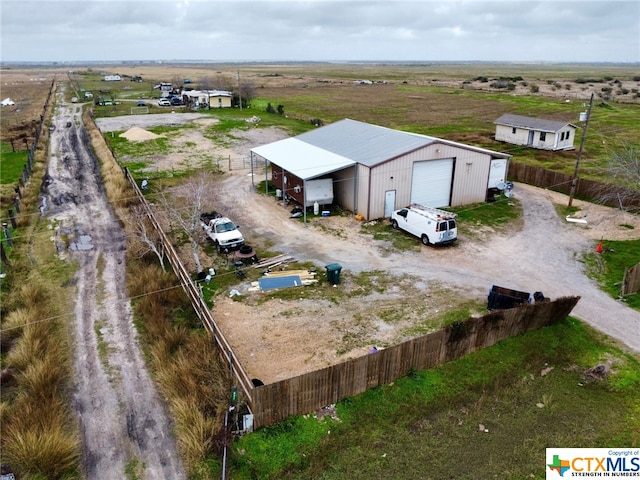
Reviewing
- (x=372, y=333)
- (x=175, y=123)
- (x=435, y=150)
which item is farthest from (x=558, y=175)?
(x=175, y=123)

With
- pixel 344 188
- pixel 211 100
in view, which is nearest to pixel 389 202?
pixel 344 188

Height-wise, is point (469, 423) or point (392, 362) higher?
point (392, 362)

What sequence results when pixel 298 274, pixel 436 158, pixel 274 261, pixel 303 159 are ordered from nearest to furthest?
pixel 298 274 < pixel 274 261 < pixel 436 158 < pixel 303 159

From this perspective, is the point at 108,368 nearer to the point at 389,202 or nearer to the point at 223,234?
the point at 223,234

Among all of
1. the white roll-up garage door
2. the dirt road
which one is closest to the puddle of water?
the dirt road

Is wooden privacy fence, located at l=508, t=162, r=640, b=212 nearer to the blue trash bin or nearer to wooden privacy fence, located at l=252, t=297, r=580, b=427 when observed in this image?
wooden privacy fence, located at l=252, t=297, r=580, b=427

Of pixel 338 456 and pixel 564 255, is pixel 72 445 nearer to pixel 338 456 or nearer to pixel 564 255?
pixel 338 456
